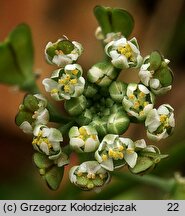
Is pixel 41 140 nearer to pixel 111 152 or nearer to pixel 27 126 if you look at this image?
pixel 27 126

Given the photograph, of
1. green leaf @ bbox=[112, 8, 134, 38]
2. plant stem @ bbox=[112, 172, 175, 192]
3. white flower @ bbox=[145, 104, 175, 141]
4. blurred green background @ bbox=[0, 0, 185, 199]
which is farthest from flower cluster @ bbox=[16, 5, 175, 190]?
blurred green background @ bbox=[0, 0, 185, 199]

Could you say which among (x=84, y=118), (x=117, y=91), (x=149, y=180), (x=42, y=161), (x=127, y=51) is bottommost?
(x=42, y=161)

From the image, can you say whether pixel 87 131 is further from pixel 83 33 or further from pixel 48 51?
pixel 83 33

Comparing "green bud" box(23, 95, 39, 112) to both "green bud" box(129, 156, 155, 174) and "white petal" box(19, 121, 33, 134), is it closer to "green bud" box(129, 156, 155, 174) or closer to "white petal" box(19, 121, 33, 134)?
"white petal" box(19, 121, 33, 134)

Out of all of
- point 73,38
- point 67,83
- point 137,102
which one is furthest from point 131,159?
point 73,38

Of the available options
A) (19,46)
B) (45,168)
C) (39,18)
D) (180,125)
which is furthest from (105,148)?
(39,18)
